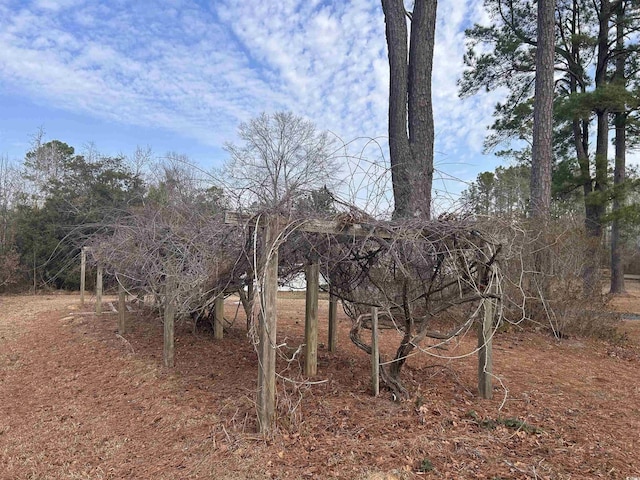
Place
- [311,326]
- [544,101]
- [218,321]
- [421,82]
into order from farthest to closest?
[544,101] → [421,82] → [218,321] → [311,326]

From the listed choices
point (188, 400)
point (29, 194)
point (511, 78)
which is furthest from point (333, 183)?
point (29, 194)

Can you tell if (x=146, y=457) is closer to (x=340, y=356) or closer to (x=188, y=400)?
(x=188, y=400)

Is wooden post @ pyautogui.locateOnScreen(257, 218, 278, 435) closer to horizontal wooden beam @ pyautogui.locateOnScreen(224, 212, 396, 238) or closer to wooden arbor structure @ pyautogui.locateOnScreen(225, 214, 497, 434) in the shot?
wooden arbor structure @ pyautogui.locateOnScreen(225, 214, 497, 434)

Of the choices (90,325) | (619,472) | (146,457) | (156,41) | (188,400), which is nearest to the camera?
(619,472)

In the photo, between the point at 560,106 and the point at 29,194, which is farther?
the point at 29,194

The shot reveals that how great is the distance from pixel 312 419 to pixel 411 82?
6.56m

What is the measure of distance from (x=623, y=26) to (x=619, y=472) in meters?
14.7

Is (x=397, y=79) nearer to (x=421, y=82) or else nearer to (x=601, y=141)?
(x=421, y=82)

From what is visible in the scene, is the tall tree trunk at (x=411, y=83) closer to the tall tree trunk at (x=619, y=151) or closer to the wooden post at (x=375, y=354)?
the wooden post at (x=375, y=354)

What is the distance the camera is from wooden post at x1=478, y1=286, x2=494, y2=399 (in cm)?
407

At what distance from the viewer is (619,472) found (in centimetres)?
276

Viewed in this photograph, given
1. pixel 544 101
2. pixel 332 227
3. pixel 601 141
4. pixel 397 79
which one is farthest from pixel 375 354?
pixel 601 141

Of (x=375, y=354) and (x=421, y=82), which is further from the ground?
(x=421, y=82)

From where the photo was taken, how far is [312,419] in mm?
3607
